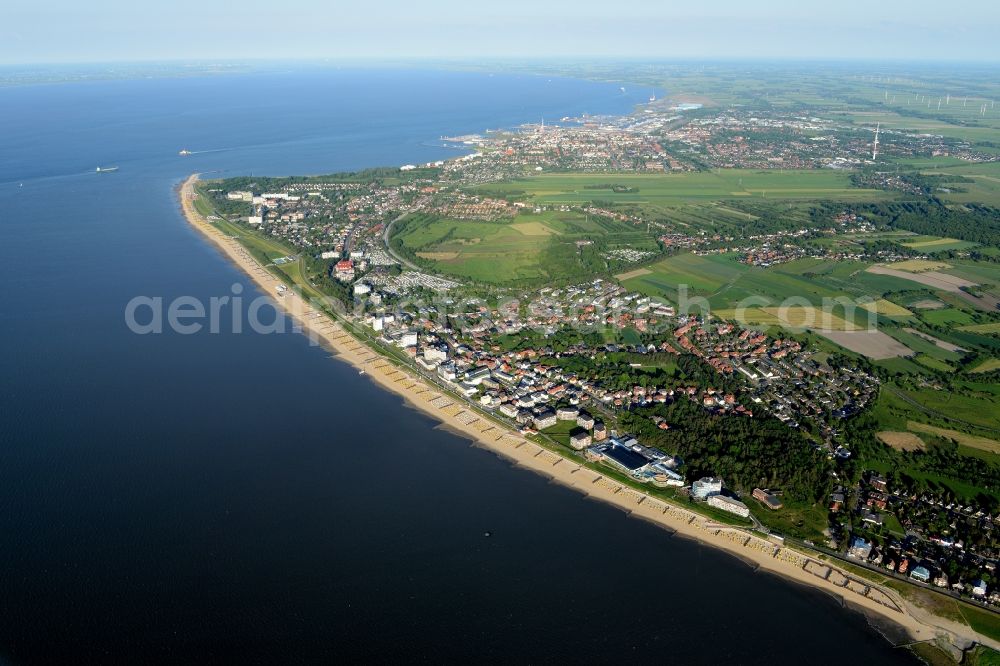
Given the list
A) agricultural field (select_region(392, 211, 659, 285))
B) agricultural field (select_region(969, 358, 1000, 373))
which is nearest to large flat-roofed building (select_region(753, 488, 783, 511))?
agricultural field (select_region(969, 358, 1000, 373))

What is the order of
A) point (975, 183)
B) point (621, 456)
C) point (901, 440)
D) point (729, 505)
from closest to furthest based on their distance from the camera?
1. point (729, 505)
2. point (621, 456)
3. point (901, 440)
4. point (975, 183)

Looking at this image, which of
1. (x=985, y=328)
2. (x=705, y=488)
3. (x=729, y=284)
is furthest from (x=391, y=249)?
(x=985, y=328)

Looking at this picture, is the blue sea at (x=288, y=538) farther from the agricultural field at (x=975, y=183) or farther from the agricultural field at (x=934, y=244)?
the agricultural field at (x=975, y=183)

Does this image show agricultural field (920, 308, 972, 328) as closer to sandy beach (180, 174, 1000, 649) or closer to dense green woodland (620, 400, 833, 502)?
dense green woodland (620, 400, 833, 502)

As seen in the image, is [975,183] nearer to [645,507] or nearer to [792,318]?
[792,318]

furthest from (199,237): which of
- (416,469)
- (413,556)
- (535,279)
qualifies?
(413,556)

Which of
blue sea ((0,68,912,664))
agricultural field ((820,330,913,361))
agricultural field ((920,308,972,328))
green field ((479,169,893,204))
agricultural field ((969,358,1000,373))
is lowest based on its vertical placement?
blue sea ((0,68,912,664))
